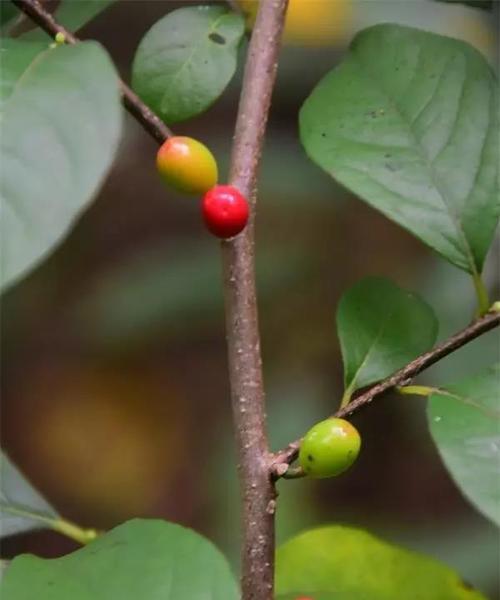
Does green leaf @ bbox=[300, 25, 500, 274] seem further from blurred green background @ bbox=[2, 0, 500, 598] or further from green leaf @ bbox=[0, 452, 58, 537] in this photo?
blurred green background @ bbox=[2, 0, 500, 598]

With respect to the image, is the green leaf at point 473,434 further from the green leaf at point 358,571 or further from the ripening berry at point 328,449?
the green leaf at point 358,571

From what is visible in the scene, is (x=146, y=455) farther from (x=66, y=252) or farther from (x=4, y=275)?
(x=4, y=275)

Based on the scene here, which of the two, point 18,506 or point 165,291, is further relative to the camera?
point 165,291

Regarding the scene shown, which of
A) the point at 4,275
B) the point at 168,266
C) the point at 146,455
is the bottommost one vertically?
the point at 146,455

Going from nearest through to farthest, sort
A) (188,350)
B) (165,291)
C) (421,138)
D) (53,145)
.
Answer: (53,145), (421,138), (165,291), (188,350)

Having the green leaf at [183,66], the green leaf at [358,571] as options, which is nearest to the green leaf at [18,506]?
the green leaf at [358,571]

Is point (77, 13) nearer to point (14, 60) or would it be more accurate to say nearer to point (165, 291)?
point (14, 60)

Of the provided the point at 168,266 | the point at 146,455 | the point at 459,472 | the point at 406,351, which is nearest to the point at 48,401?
the point at 146,455

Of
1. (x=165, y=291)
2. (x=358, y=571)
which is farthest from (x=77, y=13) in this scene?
(x=165, y=291)
